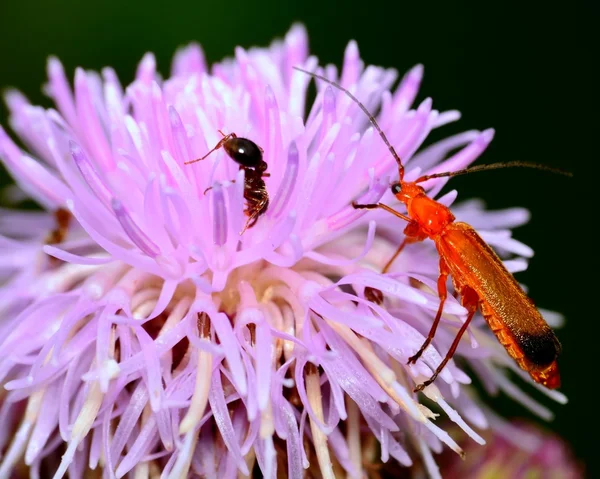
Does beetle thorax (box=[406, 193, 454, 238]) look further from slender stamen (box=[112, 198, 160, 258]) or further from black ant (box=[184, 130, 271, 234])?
slender stamen (box=[112, 198, 160, 258])

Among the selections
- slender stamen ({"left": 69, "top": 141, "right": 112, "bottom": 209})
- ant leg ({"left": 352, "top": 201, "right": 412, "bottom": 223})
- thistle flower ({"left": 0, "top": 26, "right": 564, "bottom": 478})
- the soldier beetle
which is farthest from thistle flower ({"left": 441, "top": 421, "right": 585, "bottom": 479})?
slender stamen ({"left": 69, "top": 141, "right": 112, "bottom": 209})

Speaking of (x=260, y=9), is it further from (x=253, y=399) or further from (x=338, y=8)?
(x=253, y=399)

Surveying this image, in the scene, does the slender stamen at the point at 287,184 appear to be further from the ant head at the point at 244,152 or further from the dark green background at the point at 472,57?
the dark green background at the point at 472,57

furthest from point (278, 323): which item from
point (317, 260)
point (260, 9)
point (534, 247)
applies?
point (260, 9)

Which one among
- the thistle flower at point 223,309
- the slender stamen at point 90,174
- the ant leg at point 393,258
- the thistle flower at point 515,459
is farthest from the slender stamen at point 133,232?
the thistle flower at point 515,459

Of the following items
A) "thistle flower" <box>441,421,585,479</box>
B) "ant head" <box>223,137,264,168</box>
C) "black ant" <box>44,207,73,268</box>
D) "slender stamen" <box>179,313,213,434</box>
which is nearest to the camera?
"slender stamen" <box>179,313,213,434</box>
